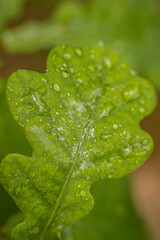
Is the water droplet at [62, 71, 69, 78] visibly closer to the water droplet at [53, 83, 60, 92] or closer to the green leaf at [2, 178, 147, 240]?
the water droplet at [53, 83, 60, 92]

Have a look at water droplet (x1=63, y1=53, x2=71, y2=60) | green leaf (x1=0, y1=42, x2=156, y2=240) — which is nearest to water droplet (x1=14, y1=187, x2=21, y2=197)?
green leaf (x1=0, y1=42, x2=156, y2=240)

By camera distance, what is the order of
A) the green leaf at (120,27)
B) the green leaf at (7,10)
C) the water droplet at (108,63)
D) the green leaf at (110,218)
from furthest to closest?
the green leaf at (120,27), the green leaf at (7,10), the green leaf at (110,218), the water droplet at (108,63)

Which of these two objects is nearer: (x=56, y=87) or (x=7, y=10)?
(x=56, y=87)

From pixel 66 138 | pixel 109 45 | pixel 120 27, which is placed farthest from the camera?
pixel 120 27

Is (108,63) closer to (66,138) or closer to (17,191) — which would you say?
(66,138)

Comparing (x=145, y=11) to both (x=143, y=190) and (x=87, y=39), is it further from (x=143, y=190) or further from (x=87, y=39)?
(x=143, y=190)

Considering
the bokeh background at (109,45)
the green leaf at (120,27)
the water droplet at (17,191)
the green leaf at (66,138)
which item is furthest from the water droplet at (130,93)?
the green leaf at (120,27)

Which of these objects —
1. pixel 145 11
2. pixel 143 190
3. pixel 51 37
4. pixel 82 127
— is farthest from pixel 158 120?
pixel 82 127

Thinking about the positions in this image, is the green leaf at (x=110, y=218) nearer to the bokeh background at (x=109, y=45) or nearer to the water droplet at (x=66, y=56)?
the bokeh background at (x=109, y=45)

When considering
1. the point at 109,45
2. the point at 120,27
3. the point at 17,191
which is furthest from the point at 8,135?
the point at 120,27
